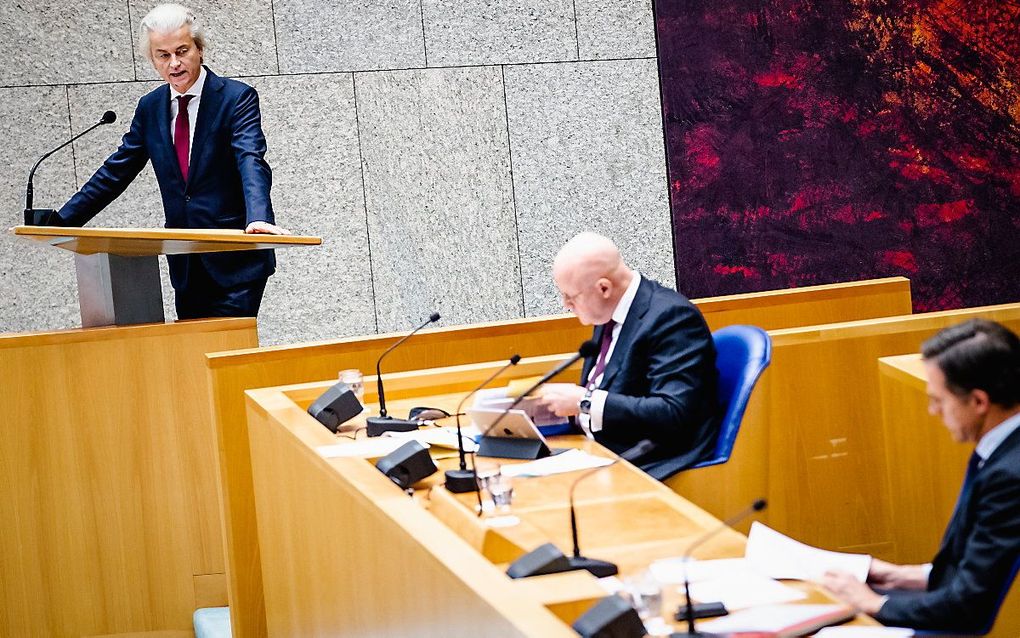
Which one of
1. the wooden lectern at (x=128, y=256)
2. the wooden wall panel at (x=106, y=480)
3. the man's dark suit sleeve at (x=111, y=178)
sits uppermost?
the man's dark suit sleeve at (x=111, y=178)

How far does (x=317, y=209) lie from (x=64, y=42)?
4.60 feet

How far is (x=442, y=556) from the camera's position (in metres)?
1.94

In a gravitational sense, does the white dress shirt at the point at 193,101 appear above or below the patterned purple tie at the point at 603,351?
above

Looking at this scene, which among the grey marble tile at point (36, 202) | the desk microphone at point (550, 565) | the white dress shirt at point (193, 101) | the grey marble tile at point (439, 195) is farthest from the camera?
the grey marble tile at point (439, 195)

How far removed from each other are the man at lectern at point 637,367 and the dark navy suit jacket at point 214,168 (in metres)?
1.43

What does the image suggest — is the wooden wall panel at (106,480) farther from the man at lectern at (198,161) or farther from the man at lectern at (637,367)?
the man at lectern at (637,367)

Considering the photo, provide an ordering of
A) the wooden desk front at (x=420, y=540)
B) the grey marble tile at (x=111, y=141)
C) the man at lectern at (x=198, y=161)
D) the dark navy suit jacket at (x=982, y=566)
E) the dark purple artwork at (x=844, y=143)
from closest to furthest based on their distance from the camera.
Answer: the wooden desk front at (x=420, y=540) → the dark navy suit jacket at (x=982, y=566) → the man at lectern at (x=198, y=161) → the grey marble tile at (x=111, y=141) → the dark purple artwork at (x=844, y=143)

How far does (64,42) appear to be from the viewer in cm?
639

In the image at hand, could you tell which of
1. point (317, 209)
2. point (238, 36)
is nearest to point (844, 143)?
point (317, 209)

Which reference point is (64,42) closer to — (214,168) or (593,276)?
(214,168)

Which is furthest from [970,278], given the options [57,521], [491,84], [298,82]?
[57,521]

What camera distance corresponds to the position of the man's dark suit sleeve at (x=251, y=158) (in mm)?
4484

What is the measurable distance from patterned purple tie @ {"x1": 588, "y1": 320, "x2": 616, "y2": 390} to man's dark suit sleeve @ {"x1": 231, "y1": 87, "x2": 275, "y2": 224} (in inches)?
51.9

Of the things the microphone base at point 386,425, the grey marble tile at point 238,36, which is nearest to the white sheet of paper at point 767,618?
the microphone base at point 386,425
